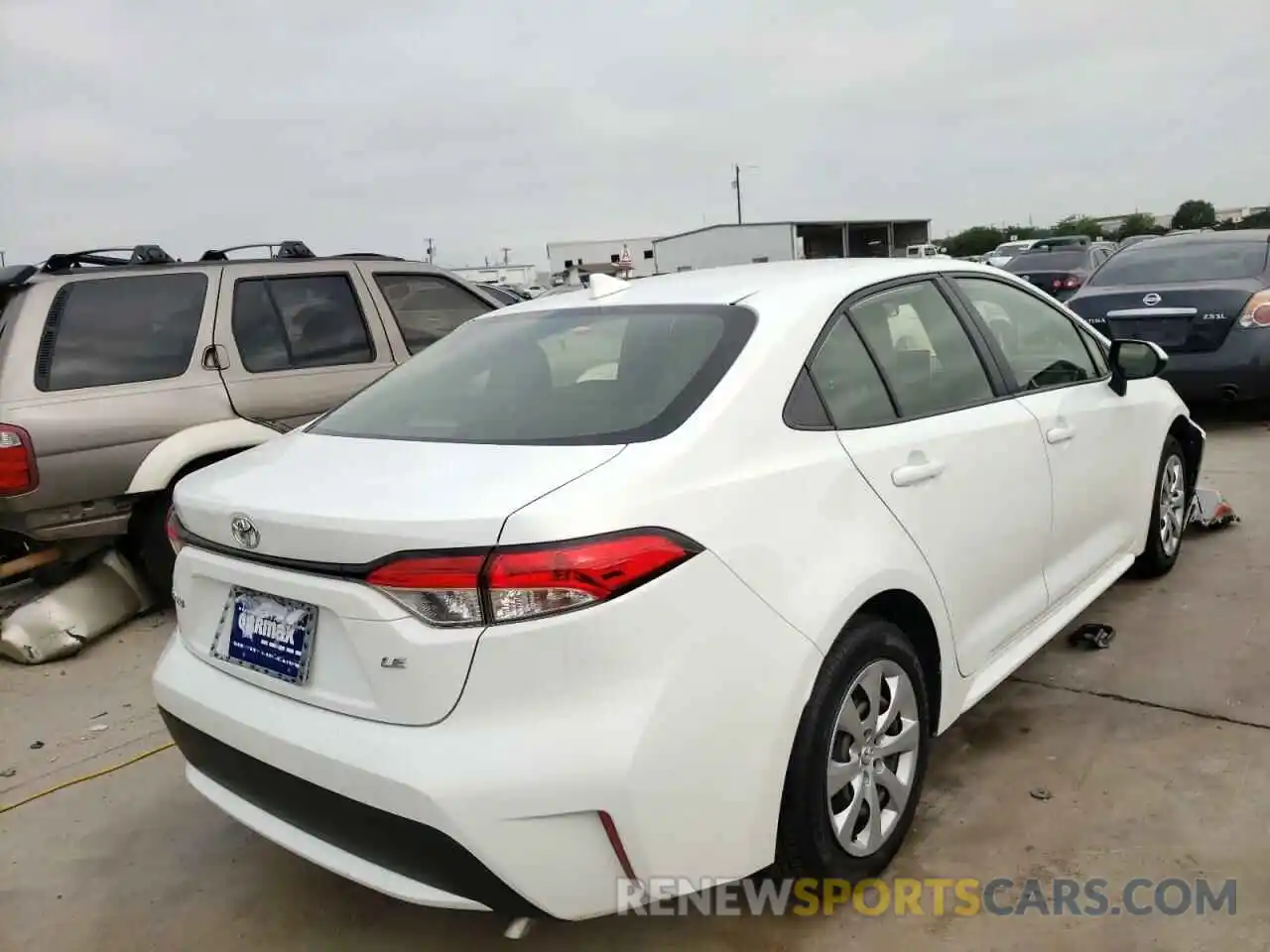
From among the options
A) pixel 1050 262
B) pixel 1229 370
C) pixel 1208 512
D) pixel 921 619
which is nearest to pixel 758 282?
pixel 921 619

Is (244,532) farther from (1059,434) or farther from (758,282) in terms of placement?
(1059,434)

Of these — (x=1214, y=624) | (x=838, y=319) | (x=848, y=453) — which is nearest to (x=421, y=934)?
(x=848, y=453)

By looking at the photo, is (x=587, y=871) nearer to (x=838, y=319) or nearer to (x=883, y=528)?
(x=883, y=528)

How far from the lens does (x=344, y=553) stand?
1.94 metres

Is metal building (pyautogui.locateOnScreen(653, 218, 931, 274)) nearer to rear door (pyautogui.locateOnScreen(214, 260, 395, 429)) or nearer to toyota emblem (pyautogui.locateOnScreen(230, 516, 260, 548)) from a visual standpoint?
rear door (pyautogui.locateOnScreen(214, 260, 395, 429))

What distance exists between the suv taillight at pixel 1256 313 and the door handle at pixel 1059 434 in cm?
480

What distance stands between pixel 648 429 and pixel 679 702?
60cm

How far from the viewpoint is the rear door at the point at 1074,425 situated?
3299 mm

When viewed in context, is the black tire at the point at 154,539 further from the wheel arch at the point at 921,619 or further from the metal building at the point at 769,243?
the metal building at the point at 769,243

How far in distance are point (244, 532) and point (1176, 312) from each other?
23.8 ft

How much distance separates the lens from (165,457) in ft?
15.0

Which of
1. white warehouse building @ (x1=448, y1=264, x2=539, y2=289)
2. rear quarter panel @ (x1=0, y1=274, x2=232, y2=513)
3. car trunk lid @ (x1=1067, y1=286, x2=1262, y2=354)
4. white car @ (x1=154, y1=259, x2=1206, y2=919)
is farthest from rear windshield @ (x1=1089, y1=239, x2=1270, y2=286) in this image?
white warehouse building @ (x1=448, y1=264, x2=539, y2=289)

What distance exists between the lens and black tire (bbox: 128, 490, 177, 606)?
4676mm

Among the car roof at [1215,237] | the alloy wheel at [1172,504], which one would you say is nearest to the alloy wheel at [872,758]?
the alloy wheel at [1172,504]
